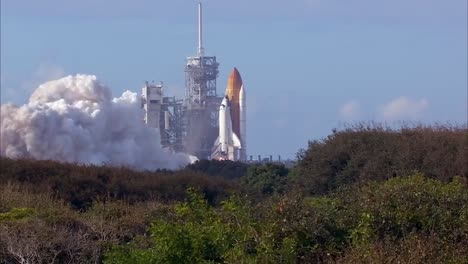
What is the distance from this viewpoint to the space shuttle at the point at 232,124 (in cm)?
8694

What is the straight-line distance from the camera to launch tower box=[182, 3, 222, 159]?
86.6 metres

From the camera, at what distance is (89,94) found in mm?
80375

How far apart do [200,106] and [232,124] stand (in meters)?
4.21

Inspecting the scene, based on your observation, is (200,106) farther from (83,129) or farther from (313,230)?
(313,230)

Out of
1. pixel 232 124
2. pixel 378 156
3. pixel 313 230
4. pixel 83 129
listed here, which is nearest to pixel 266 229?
pixel 313 230

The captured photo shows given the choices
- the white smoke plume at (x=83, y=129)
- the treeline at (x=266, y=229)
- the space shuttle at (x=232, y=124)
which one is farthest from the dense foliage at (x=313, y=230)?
the space shuttle at (x=232, y=124)

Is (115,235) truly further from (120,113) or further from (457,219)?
→ (120,113)

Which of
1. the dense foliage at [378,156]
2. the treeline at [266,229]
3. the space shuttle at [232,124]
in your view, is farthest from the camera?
the space shuttle at [232,124]

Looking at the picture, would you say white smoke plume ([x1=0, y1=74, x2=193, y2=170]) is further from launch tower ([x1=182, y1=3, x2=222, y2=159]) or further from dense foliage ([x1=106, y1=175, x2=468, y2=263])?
dense foliage ([x1=106, y1=175, x2=468, y2=263])

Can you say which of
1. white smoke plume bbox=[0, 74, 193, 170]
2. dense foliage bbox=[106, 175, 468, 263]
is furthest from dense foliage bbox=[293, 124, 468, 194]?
white smoke plume bbox=[0, 74, 193, 170]

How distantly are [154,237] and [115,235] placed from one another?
316 cm

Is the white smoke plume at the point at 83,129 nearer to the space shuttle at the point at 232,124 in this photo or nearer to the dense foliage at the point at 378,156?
the space shuttle at the point at 232,124

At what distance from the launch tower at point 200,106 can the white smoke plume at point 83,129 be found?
5.79 meters

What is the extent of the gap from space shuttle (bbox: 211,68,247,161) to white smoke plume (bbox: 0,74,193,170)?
6710 millimetres
